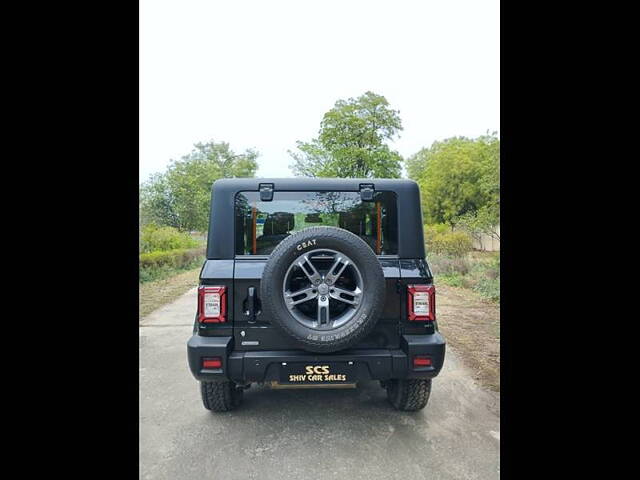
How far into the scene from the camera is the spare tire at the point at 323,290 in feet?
8.04

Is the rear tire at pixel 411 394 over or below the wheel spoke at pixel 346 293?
below

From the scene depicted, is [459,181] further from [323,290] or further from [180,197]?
[323,290]

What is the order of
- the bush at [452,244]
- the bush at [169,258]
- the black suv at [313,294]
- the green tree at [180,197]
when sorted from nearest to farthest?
the black suv at [313,294], the bush at [169,258], the bush at [452,244], the green tree at [180,197]

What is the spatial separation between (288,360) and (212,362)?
20.5 inches

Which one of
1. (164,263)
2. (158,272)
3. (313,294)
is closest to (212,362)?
(313,294)

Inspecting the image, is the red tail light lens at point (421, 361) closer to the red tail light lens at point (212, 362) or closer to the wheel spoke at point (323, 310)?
the wheel spoke at point (323, 310)

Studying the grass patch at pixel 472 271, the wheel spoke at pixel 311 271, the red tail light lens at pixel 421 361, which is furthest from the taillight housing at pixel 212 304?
the grass patch at pixel 472 271

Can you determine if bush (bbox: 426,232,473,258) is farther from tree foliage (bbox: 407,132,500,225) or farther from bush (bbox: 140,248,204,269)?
bush (bbox: 140,248,204,269)

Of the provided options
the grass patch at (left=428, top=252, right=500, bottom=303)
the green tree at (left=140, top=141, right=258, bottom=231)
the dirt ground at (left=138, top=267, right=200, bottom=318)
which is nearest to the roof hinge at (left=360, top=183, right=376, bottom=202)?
the dirt ground at (left=138, top=267, right=200, bottom=318)

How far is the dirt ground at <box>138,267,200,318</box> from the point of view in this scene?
7664mm

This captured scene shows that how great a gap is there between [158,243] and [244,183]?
10.1 meters

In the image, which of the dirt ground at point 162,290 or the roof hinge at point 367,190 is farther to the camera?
the dirt ground at point 162,290

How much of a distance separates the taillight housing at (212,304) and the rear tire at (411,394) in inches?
60.0
